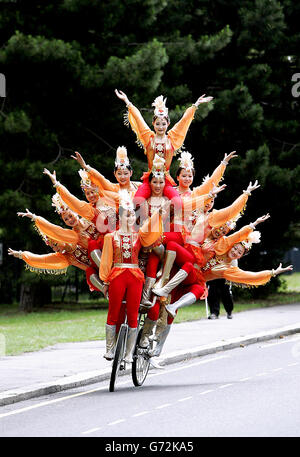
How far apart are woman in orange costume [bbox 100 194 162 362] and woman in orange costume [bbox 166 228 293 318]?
2.53 ft

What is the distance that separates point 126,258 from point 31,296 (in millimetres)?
18267

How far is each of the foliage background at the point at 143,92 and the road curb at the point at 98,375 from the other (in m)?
9.16

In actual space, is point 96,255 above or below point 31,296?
above

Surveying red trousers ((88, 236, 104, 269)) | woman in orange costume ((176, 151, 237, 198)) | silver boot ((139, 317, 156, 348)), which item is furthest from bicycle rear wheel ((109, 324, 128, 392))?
woman in orange costume ((176, 151, 237, 198))

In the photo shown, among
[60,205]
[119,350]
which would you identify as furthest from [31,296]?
[119,350]

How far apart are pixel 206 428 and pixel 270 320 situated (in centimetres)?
1456

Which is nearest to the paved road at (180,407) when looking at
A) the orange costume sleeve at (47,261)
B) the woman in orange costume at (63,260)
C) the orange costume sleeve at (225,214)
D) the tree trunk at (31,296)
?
the woman in orange costume at (63,260)

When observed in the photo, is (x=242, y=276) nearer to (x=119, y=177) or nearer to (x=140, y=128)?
(x=119, y=177)

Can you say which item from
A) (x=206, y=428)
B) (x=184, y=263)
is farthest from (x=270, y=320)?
(x=206, y=428)

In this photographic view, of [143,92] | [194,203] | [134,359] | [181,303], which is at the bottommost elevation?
[134,359]

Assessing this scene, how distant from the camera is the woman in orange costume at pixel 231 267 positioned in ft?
44.3

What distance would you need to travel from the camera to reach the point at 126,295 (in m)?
12.9

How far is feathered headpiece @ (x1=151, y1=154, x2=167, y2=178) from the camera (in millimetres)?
12961
